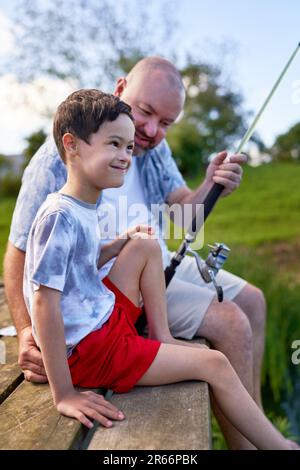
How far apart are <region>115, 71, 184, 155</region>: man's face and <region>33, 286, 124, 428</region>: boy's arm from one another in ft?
3.40

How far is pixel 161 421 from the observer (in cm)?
147

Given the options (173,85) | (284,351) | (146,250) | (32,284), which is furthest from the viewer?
(284,351)

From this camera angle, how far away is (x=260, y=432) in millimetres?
1611

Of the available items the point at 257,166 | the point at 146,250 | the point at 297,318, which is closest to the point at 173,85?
the point at 146,250

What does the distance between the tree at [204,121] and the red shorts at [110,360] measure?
1381 centimetres

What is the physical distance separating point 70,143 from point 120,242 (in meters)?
0.40

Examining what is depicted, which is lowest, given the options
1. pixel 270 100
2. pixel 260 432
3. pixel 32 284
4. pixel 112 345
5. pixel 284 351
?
pixel 284 351

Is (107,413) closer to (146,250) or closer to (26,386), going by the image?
(26,386)

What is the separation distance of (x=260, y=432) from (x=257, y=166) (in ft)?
43.0

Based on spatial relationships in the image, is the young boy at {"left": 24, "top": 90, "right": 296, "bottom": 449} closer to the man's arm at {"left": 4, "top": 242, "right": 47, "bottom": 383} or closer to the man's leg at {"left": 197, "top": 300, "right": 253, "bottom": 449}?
the man's arm at {"left": 4, "top": 242, "right": 47, "bottom": 383}

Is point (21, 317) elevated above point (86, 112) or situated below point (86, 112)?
below

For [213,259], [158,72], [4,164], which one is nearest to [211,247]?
[213,259]

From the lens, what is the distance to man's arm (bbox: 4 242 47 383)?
182 centimetres

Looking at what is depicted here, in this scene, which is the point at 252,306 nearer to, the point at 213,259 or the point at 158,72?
the point at 213,259
